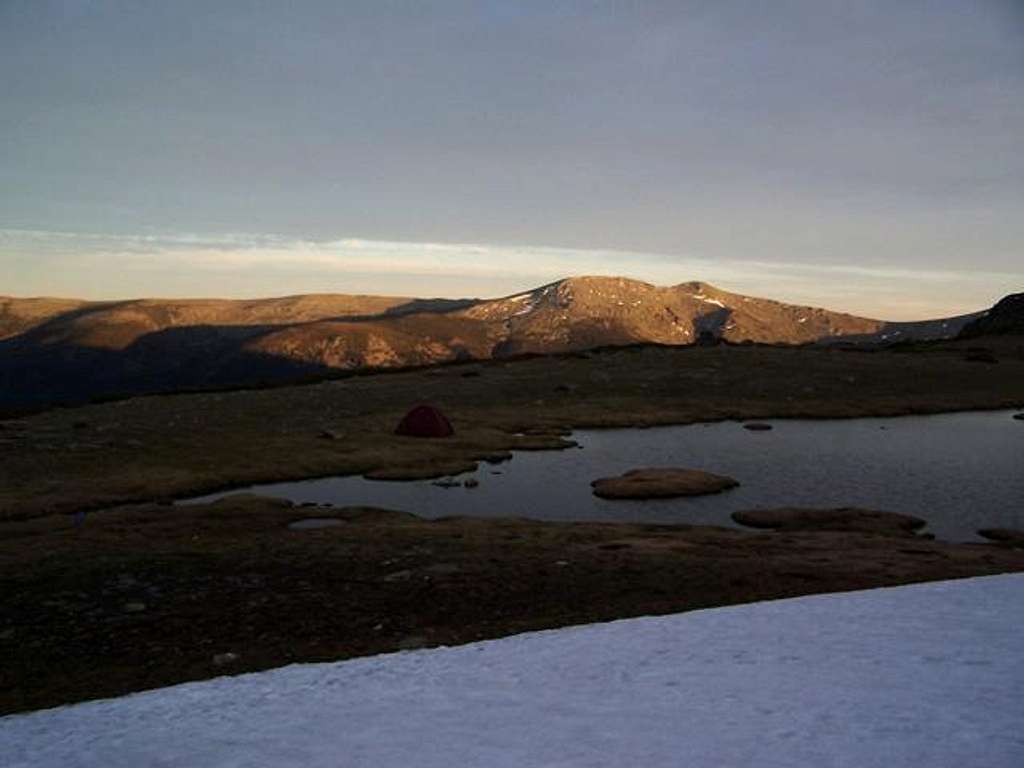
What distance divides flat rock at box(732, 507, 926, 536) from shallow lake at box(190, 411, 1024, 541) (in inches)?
38.8

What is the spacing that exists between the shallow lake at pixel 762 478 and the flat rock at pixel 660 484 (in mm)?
742

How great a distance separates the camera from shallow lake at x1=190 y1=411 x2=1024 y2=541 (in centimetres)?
3331

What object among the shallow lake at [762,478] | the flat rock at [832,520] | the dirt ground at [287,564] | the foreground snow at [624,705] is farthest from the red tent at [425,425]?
the foreground snow at [624,705]

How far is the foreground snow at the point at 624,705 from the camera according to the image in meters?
9.47

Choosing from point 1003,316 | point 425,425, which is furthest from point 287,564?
point 1003,316

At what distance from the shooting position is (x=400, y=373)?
8575 cm

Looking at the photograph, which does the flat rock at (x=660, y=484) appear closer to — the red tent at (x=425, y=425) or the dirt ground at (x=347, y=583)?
the dirt ground at (x=347, y=583)

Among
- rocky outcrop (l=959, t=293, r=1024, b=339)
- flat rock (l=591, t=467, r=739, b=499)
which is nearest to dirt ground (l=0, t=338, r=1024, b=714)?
flat rock (l=591, t=467, r=739, b=499)

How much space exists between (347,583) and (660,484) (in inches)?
767

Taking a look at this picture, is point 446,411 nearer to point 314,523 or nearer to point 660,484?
point 660,484

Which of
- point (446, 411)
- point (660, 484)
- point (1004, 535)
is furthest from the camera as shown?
point (446, 411)

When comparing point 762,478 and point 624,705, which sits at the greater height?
point 624,705

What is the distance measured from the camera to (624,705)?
11.0 m

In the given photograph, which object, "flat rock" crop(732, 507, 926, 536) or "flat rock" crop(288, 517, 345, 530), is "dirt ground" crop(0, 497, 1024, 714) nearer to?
"flat rock" crop(288, 517, 345, 530)
